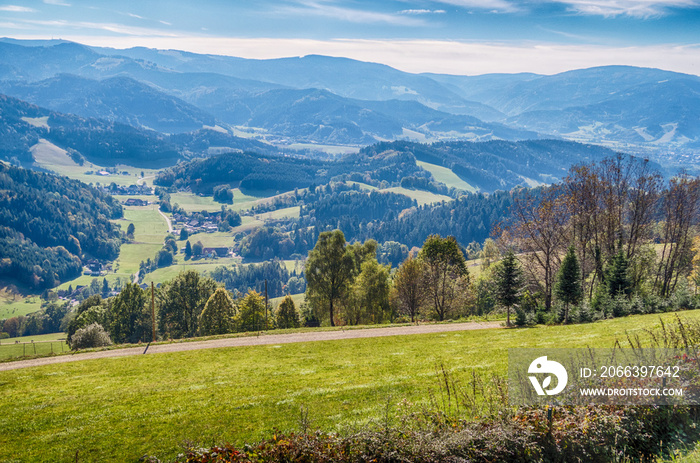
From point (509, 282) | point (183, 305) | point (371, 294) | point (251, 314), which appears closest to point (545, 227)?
point (509, 282)

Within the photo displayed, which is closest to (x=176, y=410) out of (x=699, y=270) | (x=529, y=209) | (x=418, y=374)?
(x=418, y=374)

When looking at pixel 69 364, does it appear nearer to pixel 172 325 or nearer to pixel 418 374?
pixel 418 374

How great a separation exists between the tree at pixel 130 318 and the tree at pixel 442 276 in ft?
180

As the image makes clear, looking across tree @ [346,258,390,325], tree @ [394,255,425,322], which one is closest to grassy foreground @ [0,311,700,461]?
tree @ [394,255,425,322]

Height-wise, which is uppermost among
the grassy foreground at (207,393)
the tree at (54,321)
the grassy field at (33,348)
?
the grassy foreground at (207,393)

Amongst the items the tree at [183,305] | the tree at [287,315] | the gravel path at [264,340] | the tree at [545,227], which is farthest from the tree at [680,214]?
the tree at [183,305]

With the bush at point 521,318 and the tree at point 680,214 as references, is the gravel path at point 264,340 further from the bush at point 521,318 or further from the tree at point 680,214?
the tree at point 680,214

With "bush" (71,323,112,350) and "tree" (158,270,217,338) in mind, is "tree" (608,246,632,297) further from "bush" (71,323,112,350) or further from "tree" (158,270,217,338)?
"tree" (158,270,217,338)

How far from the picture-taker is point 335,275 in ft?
205

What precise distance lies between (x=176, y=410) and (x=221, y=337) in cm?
2312

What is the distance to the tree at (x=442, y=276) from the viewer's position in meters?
56.5

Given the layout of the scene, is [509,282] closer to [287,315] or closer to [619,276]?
[619,276]

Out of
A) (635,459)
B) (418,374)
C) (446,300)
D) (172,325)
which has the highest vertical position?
(635,459)

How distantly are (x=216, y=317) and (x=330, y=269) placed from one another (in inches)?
854
